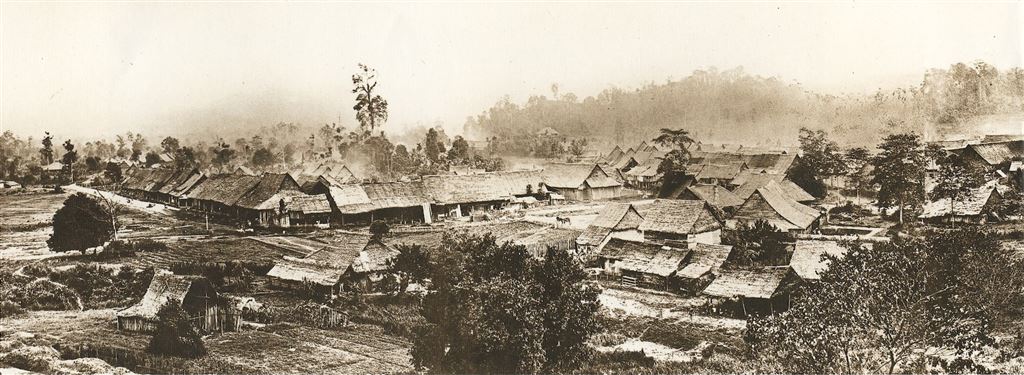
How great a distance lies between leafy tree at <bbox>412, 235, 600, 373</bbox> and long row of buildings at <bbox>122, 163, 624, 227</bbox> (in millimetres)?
8406

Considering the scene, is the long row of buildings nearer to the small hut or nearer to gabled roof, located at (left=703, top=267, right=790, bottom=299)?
the small hut

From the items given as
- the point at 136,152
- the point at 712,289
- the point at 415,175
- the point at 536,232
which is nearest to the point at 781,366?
the point at 712,289

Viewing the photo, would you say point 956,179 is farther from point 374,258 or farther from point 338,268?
point 338,268

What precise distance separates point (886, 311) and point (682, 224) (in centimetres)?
945

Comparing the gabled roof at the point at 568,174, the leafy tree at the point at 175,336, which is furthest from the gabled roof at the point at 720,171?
the leafy tree at the point at 175,336

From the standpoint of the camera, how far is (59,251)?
608 inches

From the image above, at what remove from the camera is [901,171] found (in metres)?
18.1

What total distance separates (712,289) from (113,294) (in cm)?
1427

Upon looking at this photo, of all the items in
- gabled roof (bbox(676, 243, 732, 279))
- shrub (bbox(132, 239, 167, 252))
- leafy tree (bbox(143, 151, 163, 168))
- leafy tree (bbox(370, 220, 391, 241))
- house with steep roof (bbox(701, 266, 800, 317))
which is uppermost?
leafy tree (bbox(143, 151, 163, 168))

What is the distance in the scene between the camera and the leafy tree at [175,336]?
1287 centimetres

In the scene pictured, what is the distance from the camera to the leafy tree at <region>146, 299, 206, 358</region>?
12.9 metres

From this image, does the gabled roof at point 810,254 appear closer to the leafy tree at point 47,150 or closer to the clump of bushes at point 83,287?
the clump of bushes at point 83,287

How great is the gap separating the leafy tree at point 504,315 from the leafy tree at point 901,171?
11.0m

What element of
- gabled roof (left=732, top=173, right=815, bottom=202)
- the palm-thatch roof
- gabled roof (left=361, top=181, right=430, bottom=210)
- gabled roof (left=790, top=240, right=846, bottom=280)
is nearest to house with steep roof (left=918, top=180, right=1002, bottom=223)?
gabled roof (left=790, top=240, right=846, bottom=280)
